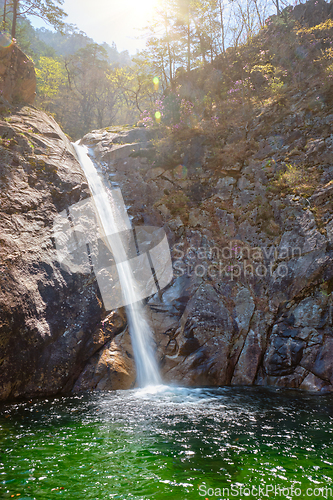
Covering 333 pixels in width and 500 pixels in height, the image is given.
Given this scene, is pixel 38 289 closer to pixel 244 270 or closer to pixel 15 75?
pixel 244 270

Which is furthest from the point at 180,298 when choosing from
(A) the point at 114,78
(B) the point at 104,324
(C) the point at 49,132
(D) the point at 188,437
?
(A) the point at 114,78

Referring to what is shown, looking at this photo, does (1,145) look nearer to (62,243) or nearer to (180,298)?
(62,243)

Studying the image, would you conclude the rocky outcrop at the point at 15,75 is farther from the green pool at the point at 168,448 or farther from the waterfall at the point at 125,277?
the green pool at the point at 168,448

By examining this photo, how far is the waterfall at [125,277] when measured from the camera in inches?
392

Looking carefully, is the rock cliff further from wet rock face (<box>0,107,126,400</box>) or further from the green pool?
the green pool

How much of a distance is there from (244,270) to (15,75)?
47.8ft

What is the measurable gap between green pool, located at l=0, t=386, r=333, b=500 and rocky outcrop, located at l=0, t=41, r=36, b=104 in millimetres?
13770

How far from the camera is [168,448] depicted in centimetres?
528

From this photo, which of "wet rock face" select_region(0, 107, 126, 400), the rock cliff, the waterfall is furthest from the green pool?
the waterfall

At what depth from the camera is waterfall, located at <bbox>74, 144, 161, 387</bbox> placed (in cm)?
995

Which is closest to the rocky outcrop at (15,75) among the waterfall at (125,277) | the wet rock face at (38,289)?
the wet rock face at (38,289)

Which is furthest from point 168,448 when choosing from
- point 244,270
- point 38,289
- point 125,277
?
point 244,270

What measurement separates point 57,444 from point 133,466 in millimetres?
1635

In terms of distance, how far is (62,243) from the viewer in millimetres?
10266
